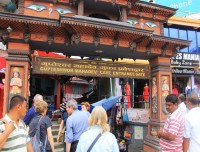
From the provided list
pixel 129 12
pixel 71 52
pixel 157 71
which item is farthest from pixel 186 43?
pixel 71 52

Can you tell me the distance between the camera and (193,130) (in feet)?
11.6

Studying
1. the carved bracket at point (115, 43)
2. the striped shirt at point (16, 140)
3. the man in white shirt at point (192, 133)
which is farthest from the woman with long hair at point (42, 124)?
the carved bracket at point (115, 43)

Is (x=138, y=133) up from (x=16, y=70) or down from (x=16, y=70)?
down

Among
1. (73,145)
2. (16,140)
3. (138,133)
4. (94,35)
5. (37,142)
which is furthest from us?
(138,133)

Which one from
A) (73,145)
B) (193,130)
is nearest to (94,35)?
(73,145)

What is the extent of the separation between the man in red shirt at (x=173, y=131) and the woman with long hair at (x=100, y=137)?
121 cm

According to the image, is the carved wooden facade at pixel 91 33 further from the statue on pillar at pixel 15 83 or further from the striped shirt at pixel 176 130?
the striped shirt at pixel 176 130

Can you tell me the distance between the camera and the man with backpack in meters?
2.53

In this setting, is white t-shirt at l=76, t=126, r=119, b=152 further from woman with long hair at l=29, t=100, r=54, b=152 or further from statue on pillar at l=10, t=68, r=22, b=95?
statue on pillar at l=10, t=68, r=22, b=95

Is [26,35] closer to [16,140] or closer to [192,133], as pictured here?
[16,140]

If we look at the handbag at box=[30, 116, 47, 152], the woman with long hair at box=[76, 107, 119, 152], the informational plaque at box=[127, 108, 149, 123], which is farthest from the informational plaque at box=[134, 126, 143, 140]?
the woman with long hair at box=[76, 107, 119, 152]

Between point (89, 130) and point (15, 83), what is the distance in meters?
4.35

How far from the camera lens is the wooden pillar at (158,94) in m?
8.37

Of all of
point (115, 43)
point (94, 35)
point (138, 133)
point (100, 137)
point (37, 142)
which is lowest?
point (138, 133)
